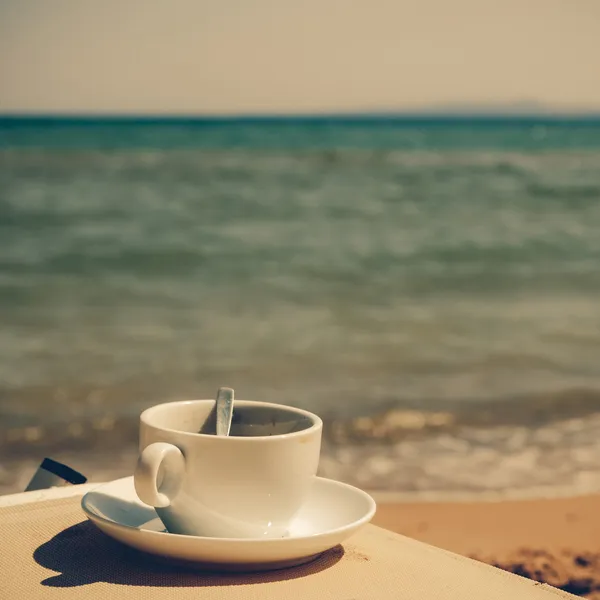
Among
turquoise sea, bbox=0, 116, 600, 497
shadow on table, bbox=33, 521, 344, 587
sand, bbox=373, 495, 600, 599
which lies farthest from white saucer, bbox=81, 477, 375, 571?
turquoise sea, bbox=0, 116, 600, 497

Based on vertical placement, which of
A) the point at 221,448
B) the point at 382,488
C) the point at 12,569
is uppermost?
the point at 221,448

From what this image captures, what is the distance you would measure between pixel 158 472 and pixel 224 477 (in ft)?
0.24

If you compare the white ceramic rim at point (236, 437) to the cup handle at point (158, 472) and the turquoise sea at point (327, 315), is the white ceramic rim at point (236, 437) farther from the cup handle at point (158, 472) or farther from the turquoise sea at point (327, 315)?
the turquoise sea at point (327, 315)

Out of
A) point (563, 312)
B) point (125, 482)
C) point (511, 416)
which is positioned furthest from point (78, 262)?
point (125, 482)

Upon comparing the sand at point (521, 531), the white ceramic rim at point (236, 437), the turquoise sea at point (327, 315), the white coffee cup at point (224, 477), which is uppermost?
the white ceramic rim at point (236, 437)

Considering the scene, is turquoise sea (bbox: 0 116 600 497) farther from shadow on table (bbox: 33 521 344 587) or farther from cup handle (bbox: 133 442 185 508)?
cup handle (bbox: 133 442 185 508)

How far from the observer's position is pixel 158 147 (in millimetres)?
26000

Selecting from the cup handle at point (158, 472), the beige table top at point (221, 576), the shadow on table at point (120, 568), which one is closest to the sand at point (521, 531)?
the beige table top at point (221, 576)

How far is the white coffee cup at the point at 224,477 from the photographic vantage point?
1.01 m

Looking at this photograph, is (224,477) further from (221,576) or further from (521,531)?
(521,531)

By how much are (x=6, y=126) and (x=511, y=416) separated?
109ft

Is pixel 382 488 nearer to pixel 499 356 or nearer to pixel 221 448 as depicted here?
pixel 499 356

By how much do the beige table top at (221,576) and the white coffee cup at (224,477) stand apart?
Result: 6cm

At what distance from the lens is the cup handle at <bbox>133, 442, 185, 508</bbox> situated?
3.24 feet
